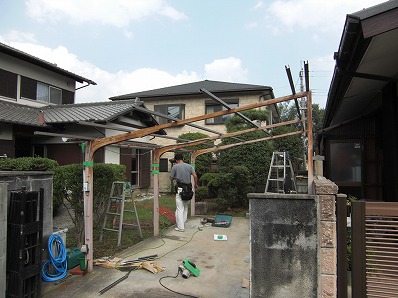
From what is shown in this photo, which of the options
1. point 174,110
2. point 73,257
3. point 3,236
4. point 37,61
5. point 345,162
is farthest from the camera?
point 174,110

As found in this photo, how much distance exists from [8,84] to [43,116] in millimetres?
1746

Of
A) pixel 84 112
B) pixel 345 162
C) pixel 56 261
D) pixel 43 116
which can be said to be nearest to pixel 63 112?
pixel 43 116

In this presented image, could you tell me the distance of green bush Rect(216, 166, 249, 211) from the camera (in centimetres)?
894

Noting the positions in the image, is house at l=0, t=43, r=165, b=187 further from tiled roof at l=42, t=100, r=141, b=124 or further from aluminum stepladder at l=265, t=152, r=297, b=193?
aluminum stepladder at l=265, t=152, r=297, b=193

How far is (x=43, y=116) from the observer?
36.0 feet

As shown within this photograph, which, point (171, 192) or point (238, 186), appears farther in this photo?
point (171, 192)

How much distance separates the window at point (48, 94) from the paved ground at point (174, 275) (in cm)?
977

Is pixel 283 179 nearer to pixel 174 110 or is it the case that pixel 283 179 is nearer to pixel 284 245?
pixel 284 245

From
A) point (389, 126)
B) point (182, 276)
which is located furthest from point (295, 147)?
point (182, 276)

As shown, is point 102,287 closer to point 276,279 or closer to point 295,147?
point 276,279

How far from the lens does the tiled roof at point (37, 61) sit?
33.9ft

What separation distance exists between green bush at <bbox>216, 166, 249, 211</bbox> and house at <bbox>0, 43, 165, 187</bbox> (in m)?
3.01

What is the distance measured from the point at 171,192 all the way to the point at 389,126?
10.9 metres

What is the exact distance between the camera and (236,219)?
818 centimetres
